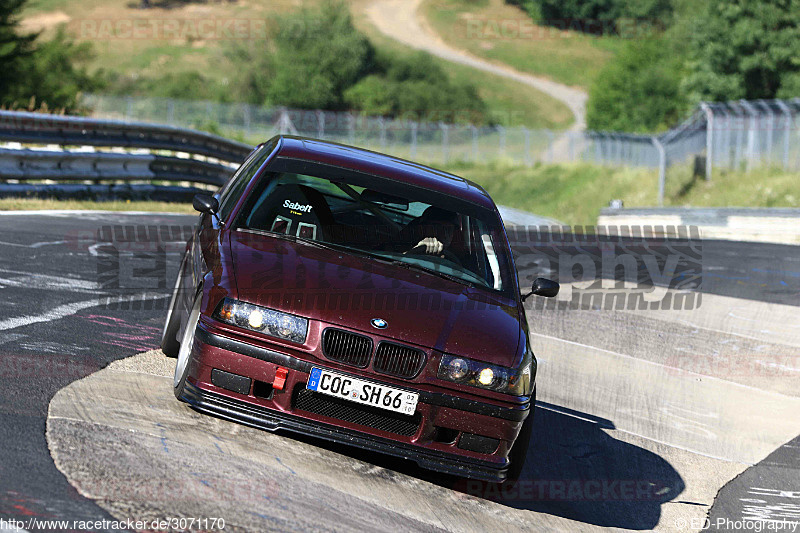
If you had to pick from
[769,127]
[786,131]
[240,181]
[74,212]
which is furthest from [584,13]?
[240,181]

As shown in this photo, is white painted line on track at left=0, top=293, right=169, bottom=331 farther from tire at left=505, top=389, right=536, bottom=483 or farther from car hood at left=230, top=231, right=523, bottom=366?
tire at left=505, top=389, right=536, bottom=483

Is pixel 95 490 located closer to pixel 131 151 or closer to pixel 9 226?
pixel 9 226

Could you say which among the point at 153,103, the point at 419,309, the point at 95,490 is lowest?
the point at 153,103

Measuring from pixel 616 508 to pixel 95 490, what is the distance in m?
2.94

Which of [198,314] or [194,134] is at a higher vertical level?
[198,314]

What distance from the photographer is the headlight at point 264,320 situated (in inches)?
193

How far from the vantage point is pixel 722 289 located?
13.2m

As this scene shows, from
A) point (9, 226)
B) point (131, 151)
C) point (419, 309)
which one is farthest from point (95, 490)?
point (131, 151)

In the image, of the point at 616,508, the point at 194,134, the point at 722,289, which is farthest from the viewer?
the point at 194,134

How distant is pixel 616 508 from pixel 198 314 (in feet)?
8.40

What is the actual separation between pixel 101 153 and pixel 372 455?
11.6 meters

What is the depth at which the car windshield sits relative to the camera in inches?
236

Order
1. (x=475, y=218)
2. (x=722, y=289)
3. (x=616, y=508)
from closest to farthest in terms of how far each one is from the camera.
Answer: (x=616, y=508) < (x=475, y=218) < (x=722, y=289)

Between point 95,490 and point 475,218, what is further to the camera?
point 475,218
